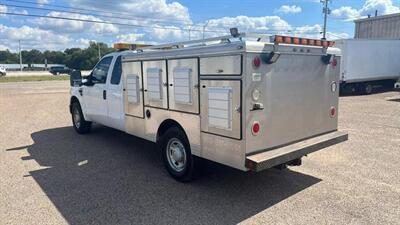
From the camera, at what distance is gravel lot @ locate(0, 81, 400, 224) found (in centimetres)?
416

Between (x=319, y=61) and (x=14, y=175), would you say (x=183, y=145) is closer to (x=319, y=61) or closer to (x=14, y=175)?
(x=319, y=61)

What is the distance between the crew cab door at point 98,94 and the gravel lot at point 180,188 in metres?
0.69

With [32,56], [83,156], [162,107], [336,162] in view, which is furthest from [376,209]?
[32,56]

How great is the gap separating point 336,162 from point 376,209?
6.66ft

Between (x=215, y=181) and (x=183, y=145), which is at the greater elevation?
(x=183, y=145)

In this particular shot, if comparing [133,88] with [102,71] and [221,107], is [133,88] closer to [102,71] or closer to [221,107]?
[102,71]

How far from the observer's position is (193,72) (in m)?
4.75

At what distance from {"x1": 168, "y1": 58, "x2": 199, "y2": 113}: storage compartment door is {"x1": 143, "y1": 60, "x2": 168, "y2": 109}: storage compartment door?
0.57 ft

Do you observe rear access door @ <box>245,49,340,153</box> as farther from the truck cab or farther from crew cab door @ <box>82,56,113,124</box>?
crew cab door @ <box>82,56,113,124</box>

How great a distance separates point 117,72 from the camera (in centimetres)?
697

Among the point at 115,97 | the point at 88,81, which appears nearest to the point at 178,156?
the point at 115,97

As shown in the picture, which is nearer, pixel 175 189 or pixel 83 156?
pixel 175 189

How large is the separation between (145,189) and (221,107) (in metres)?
1.75

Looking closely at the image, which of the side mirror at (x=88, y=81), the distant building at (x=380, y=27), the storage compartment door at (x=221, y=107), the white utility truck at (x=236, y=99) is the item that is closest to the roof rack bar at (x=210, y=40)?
the white utility truck at (x=236, y=99)
